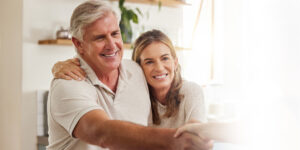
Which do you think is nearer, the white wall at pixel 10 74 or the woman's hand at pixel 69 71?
the woman's hand at pixel 69 71

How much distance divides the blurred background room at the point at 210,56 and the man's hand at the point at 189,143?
0.07 m

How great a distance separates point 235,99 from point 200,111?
3.35ft

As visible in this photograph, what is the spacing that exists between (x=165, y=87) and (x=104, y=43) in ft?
0.63

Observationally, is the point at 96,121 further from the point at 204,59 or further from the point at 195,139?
the point at 204,59

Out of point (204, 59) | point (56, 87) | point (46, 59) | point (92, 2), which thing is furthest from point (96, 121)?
point (204, 59)

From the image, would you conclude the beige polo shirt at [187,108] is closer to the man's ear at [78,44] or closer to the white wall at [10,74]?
the man's ear at [78,44]

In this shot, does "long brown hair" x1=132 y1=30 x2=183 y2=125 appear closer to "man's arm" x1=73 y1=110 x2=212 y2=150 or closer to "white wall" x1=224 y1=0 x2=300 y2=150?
"man's arm" x1=73 y1=110 x2=212 y2=150

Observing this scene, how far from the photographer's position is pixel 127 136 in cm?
61

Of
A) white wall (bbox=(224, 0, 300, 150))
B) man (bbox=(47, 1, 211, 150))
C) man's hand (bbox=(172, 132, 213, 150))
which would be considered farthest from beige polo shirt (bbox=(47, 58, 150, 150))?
white wall (bbox=(224, 0, 300, 150))

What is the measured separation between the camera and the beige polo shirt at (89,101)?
0.75 metres

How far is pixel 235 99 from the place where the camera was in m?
1.87

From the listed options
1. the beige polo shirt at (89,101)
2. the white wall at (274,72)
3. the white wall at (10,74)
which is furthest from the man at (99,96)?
the white wall at (10,74)

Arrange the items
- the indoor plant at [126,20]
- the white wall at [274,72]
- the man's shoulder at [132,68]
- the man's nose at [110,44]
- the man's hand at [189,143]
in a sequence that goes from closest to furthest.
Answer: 1. the white wall at [274,72]
2. the man's hand at [189,143]
3. the man's nose at [110,44]
4. the man's shoulder at [132,68]
5. the indoor plant at [126,20]

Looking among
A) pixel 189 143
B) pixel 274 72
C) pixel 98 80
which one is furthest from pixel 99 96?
pixel 274 72
